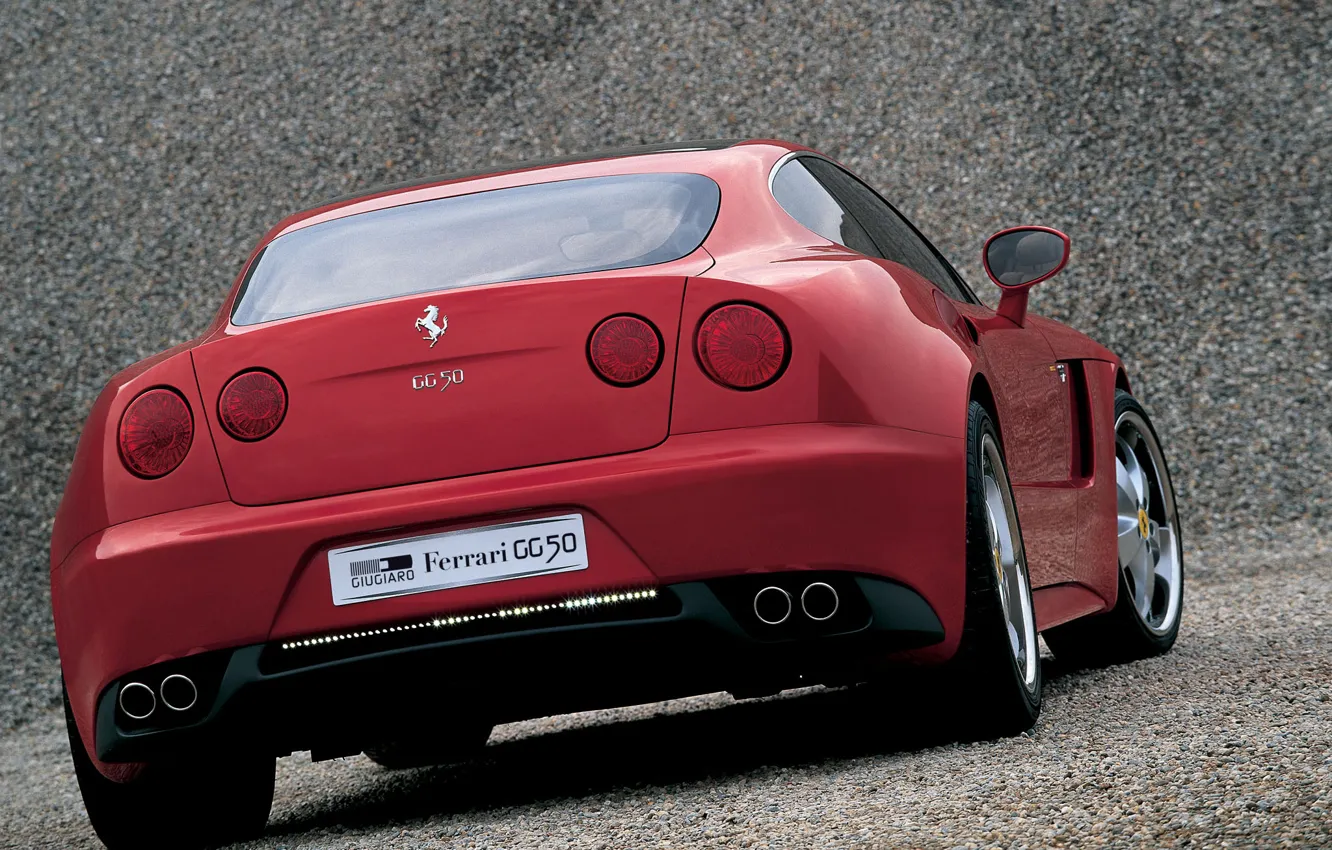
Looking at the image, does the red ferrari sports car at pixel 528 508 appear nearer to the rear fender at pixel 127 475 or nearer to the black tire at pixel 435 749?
the rear fender at pixel 127 475

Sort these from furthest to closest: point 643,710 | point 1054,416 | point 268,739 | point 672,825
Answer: point 643,710 → point 1054,416 → point 268,739 → point 672,825

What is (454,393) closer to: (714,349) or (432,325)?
(432,325)

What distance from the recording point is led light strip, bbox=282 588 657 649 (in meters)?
3.33

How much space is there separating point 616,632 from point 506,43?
14942 mm

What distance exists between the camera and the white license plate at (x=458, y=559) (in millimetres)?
3307

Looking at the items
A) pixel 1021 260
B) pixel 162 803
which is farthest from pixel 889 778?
pixel 1021 260

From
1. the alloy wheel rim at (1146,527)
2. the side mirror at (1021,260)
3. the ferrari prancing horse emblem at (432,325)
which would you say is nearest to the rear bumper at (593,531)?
the ferrari prancing horse emblem at (432,325)

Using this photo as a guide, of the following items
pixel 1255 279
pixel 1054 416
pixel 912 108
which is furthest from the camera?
pixel 912 108

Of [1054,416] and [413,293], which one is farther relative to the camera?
[1054,416]

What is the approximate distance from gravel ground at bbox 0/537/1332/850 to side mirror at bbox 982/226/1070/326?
1.16 m

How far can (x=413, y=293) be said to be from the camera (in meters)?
3.60

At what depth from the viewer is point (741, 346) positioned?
3.38 metres

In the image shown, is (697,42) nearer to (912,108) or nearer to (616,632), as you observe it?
(912,108)

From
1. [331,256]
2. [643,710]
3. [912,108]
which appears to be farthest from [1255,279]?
[331,256]
